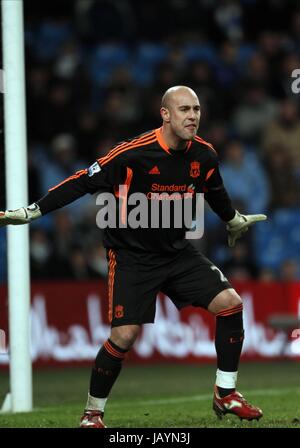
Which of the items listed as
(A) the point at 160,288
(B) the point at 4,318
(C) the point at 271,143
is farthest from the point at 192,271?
(C) the point at 271,143

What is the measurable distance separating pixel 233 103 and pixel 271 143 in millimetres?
1061

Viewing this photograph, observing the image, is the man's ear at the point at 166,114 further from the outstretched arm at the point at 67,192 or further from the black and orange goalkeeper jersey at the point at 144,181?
the outstretched arm at the point at 67,192

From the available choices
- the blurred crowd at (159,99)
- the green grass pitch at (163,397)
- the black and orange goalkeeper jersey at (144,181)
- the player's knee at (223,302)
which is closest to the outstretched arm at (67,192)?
the black and orange goalkeeper jersey at (144,181)

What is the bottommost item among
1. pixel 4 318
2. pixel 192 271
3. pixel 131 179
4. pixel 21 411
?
pixel 21 411

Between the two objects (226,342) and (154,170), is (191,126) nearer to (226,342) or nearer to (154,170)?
(154,170)

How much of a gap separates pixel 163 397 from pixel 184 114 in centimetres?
375

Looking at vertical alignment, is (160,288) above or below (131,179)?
below

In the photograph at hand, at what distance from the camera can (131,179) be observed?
717cm

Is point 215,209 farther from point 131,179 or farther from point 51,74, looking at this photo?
point 51,74

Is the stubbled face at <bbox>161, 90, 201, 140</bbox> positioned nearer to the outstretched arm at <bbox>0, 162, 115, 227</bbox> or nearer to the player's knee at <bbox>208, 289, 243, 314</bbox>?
the outstretched arm at <bbox>0, 162, 115, 227</bbox>

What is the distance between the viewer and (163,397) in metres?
10.1

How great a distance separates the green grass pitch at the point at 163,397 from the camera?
294 inches
